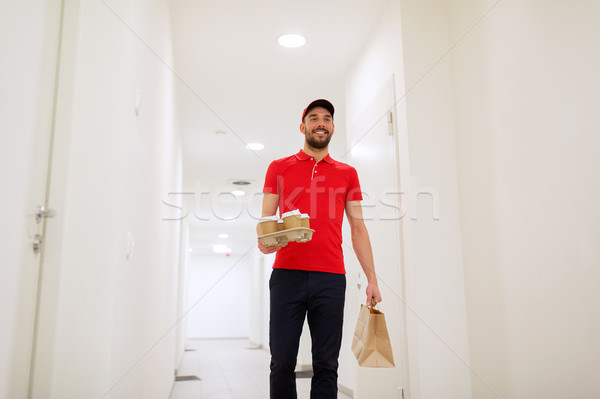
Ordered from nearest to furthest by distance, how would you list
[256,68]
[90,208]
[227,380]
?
1. [90,208]
2. [256,68]
3. [227,380]

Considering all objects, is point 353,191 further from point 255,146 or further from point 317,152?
point 255,146

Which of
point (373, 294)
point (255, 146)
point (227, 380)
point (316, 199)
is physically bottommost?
point (227, 380)

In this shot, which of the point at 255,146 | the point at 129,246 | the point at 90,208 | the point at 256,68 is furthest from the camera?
the point at 255,146

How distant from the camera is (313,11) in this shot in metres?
2.94

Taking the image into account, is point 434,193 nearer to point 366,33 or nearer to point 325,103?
point 325,103

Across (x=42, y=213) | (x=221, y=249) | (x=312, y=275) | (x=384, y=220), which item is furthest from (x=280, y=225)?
(x=221, y=249)

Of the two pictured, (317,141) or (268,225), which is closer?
(268,225)

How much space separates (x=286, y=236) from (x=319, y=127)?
1.82 feet

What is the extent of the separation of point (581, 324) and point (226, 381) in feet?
12.6

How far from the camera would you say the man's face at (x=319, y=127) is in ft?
6.47

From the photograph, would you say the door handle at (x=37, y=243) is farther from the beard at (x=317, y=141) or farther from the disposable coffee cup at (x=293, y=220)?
the beard at (x=317, y=141)

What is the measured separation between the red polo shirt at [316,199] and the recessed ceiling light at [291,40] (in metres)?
1.56

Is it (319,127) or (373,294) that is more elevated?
(319,127)

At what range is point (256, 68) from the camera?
Answer: 12.0 feet
